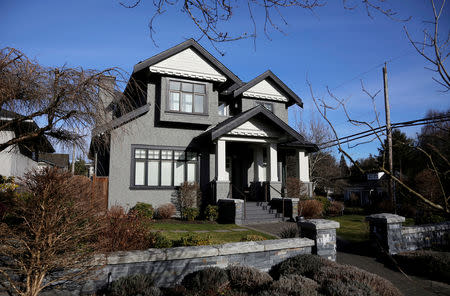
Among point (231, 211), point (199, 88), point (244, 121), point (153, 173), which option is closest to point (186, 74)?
point (199, 88)

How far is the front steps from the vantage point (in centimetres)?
1219

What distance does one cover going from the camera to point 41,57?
5.47 metres

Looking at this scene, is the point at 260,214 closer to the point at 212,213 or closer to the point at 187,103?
the point at 212,213

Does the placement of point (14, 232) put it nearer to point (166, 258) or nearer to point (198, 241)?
point (166, 258)

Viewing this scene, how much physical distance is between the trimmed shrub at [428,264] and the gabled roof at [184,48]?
10.8m

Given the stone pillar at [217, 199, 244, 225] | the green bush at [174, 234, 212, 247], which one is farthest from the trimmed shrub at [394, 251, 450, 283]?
the stone pillar at [217, 199, 244, 225]

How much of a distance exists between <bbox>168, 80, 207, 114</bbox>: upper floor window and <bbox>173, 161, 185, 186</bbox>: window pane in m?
2.60

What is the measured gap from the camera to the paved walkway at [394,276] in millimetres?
5473

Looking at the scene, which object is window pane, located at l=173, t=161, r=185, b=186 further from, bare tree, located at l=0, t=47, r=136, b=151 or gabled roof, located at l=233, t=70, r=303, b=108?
bare tree, located at l=0, t=47, r=136, b=151

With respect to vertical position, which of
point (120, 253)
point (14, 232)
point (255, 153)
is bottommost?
point (120, 253)

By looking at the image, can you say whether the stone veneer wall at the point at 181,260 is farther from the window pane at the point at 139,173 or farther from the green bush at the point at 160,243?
the window pane at the point at 139,173

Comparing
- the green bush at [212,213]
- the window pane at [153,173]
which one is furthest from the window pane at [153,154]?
the green bush at [212,213]

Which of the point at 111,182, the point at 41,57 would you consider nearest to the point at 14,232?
the point at 41,57

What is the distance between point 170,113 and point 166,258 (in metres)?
9.08
